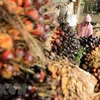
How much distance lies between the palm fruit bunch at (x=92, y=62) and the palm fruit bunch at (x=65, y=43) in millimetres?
184

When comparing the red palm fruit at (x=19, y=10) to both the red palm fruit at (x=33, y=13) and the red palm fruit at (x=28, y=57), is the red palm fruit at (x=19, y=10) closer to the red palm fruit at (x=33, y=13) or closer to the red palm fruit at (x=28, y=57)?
the red palm fruit at (x=33, y=13)

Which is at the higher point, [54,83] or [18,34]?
[18,34]

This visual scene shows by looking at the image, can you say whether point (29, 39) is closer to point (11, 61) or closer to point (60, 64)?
point (11, 61)

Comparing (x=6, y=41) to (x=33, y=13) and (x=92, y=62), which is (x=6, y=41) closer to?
(x=33, y=13)

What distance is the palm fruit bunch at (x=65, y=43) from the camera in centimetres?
208

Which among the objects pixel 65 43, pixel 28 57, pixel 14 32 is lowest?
pixel 65 43

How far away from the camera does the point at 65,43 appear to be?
2.17 meters

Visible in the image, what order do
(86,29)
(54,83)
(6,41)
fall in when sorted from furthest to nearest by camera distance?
(86,29)
(54,83)
(6,41)

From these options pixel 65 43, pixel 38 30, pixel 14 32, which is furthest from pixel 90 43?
pixel 14 32

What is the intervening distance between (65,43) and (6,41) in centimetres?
110

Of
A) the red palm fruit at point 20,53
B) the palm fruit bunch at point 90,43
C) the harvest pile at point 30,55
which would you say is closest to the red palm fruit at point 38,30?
the harvest pile at point 30,55

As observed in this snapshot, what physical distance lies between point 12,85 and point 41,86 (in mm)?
138

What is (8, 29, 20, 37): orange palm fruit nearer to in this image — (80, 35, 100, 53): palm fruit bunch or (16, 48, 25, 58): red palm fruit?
(16, 48, 25, 58): red palm fruit

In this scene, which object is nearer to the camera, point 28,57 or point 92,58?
point 28,57
